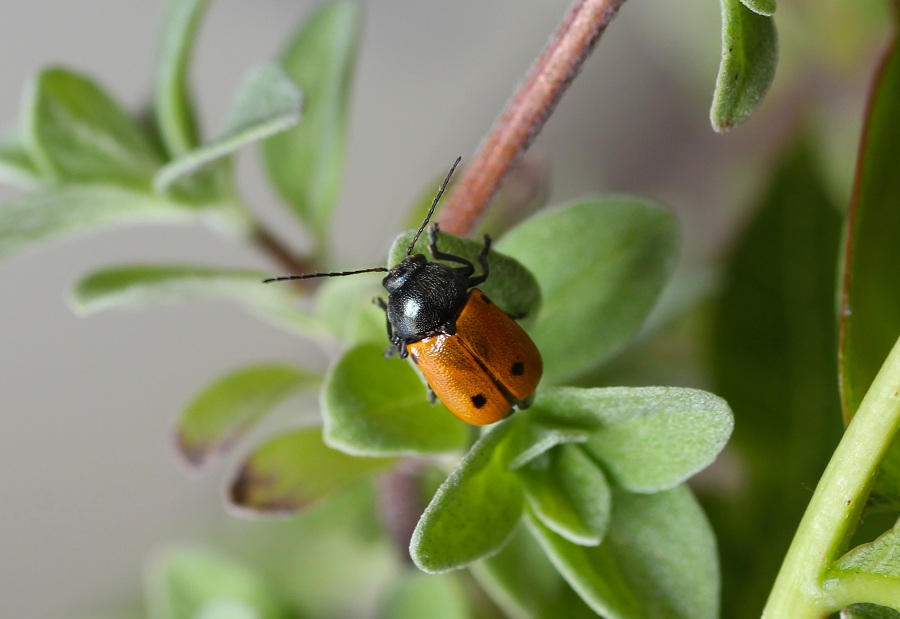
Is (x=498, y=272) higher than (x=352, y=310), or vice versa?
(x=498, y=272)

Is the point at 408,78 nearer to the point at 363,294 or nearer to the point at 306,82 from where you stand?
the point at 306,82

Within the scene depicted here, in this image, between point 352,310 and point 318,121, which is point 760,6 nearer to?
point 352,310

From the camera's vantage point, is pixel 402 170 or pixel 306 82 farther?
pixel 402 170

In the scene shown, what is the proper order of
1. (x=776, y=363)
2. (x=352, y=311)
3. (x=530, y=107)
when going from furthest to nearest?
(x=776, y=363) → (x=352, y=311) → (x=530, y=107)

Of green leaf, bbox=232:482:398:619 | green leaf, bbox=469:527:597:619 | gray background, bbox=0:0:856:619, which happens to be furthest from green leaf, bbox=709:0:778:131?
gray background, bbox=0:0:856:619

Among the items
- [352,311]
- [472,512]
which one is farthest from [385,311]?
[472,512]

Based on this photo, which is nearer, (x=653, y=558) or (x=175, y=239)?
(x=653, y=558)

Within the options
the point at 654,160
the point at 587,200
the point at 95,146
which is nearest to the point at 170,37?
the point at 95,146
